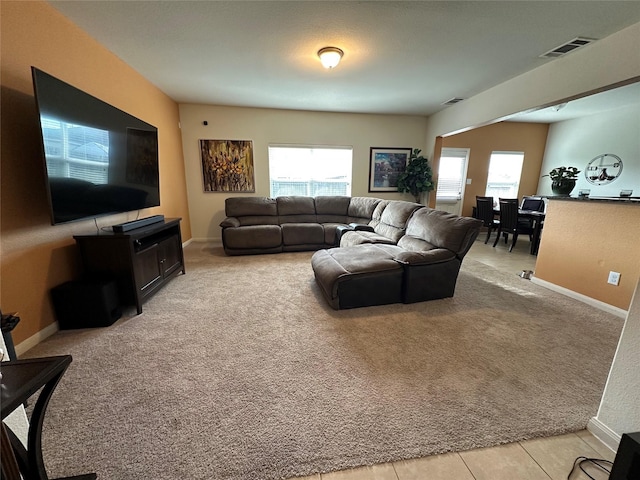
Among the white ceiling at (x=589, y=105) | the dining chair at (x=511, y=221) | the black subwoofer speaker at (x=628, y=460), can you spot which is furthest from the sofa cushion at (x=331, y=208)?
the black subwoofer speaker at (x=628, y=460)

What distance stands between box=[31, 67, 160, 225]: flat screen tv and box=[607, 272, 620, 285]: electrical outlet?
4.68 meters

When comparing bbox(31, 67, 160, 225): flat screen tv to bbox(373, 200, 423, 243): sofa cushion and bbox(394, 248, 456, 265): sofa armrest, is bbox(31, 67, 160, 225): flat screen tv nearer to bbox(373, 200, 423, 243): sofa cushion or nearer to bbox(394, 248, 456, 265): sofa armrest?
bbox(394, 248, 456, 265): sofa armrest

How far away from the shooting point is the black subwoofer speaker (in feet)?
2.62

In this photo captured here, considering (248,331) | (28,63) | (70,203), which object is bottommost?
(248,331)

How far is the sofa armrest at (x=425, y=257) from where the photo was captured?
2480mm

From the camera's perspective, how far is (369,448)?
1.17m

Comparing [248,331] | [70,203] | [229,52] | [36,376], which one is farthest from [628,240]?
[70,203]

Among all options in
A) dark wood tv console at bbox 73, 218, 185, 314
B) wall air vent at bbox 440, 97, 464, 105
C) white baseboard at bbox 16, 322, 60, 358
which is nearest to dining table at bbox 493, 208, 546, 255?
wall air vent at bbox 440, 97, 464, 105

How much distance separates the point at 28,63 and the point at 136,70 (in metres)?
1.63

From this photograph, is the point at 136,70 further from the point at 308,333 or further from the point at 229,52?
the point at 308,333

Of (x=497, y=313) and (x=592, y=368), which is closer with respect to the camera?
(x=592, y=368)

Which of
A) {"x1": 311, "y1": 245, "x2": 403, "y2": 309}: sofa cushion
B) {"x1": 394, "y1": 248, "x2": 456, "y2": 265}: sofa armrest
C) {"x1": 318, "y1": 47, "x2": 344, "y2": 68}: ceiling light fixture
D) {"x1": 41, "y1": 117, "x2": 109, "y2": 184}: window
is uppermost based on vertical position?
{"x1": 318, "y1": 47, "x2": 344, "y2": 68}: ceiling light fixture

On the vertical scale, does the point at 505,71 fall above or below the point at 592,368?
above

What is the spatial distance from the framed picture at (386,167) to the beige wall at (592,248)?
3.10 metres
